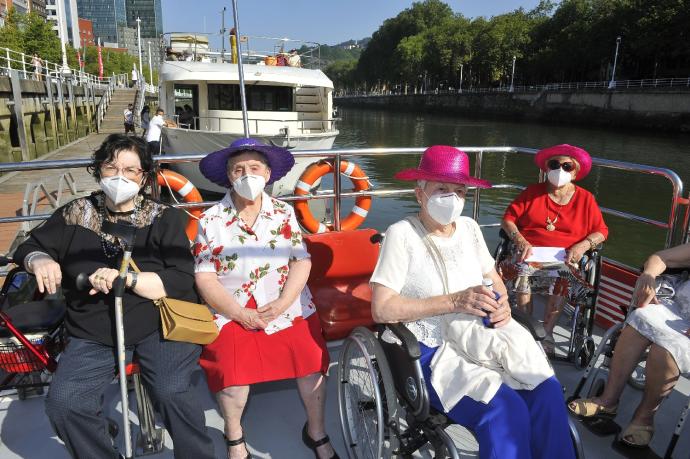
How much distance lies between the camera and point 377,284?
6.43ft

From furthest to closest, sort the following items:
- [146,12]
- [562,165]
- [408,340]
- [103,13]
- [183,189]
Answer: [103,13] → [146,12] → [183,189] → [562,165] → [408,340]

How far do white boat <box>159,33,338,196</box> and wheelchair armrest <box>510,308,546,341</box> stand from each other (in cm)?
912

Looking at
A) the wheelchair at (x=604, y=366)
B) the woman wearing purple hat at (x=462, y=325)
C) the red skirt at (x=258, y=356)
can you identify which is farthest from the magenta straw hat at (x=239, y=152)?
the wheelchair at (x=604, y=366)

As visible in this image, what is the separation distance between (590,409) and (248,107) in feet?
36.5

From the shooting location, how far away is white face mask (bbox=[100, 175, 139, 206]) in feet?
6.40

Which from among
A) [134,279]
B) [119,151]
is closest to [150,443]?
[134,279]

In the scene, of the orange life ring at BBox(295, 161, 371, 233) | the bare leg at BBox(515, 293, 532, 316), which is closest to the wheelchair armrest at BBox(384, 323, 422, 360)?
the bare leg at BBox(515, 293, 532, 316)

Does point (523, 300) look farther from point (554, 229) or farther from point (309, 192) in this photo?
point (309, 192)

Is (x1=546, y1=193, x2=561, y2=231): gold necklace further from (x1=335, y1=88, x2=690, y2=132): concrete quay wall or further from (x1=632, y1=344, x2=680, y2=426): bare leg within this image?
(x1=335, y1=88, x2=690, y2=132): concrete quay wall

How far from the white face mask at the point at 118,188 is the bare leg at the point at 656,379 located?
225 centimetres

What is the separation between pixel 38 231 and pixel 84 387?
2.05 ft

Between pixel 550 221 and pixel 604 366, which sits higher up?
pixel 550 221

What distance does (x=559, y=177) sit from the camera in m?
2.96

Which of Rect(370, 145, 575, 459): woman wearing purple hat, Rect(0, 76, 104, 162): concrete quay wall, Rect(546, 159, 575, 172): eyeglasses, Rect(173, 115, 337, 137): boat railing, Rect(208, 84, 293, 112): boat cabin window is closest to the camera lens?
Rect(370, 145, 575, 459): woman wearing purple hat
